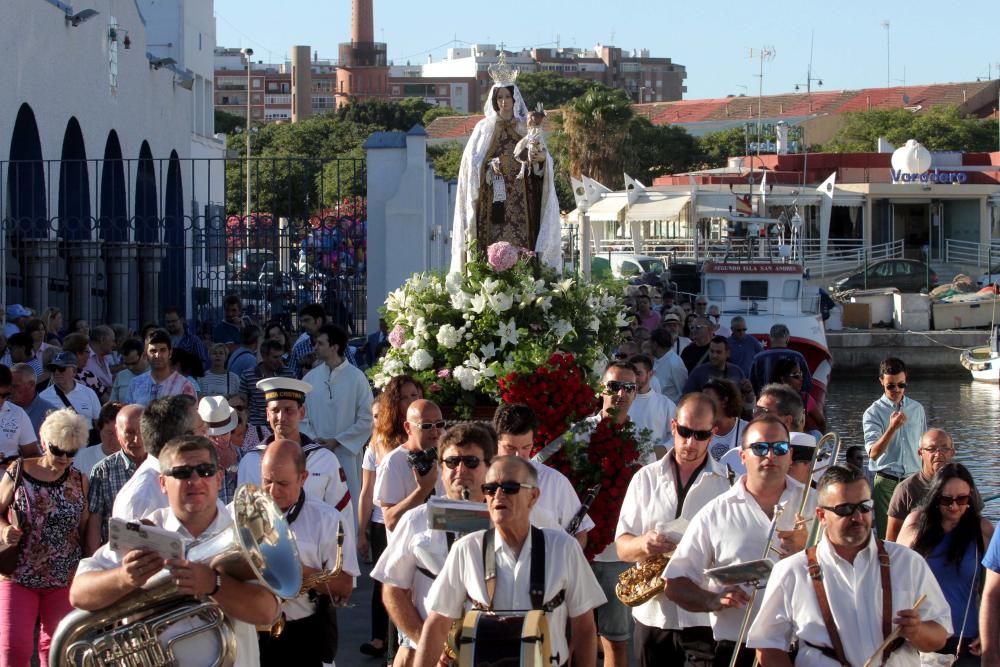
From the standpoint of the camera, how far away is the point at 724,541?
5.92 metres

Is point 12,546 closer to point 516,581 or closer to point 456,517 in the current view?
point 456,517

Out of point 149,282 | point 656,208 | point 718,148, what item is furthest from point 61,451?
point 718,148

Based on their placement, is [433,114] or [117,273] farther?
[433,114]

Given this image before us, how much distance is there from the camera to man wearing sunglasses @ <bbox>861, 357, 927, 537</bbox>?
10.1m

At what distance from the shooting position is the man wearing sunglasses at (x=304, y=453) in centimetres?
711

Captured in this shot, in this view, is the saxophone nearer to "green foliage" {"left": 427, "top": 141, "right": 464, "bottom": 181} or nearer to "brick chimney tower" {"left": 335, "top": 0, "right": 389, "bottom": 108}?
"green foliage" {"left": 427, "top": 141, "right": 464, "bottom": 181}

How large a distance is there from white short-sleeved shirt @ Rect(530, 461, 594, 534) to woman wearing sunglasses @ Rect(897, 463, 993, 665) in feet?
5.54

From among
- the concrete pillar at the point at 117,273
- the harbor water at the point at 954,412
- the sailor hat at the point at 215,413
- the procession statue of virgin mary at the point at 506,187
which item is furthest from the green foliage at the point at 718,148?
the sailor hat at the point at 215,413

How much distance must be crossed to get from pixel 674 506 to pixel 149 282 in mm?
14666

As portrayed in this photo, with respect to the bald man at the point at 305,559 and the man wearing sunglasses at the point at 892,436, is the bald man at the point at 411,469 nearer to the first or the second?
the bald man at the point at 305,559

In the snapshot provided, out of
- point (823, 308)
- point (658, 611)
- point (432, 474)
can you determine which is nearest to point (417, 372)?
point (432, 474)

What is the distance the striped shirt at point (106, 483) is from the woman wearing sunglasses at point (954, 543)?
3718 millimetres

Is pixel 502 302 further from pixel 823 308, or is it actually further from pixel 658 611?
pixel 823 308

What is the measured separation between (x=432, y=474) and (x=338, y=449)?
340 cm
